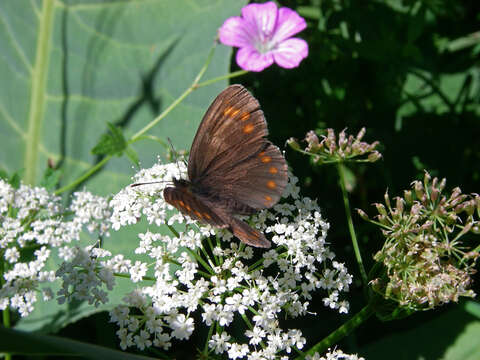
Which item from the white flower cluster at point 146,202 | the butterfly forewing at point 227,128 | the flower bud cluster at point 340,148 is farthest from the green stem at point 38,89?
the flower bud cluster at point 340,148

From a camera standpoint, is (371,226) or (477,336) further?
(371,226)

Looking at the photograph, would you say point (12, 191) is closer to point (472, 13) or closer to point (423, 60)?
point (423, 60)

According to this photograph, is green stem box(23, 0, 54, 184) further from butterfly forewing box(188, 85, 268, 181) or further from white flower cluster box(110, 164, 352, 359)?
butterfly forewing box(188, 85, 268, 181)

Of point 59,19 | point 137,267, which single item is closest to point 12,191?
point 137,267

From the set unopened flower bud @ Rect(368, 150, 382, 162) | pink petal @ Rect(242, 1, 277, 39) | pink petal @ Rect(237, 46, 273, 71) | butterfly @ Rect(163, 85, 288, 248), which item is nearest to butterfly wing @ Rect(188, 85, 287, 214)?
butterfly @ Rect(163, 85, 288, 248)

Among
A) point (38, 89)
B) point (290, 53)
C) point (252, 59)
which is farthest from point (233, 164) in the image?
point (38, 89)

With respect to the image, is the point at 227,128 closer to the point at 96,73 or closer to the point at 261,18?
the point at 261,18

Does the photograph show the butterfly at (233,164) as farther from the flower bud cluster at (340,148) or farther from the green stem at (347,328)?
the green stem at (347,328)
